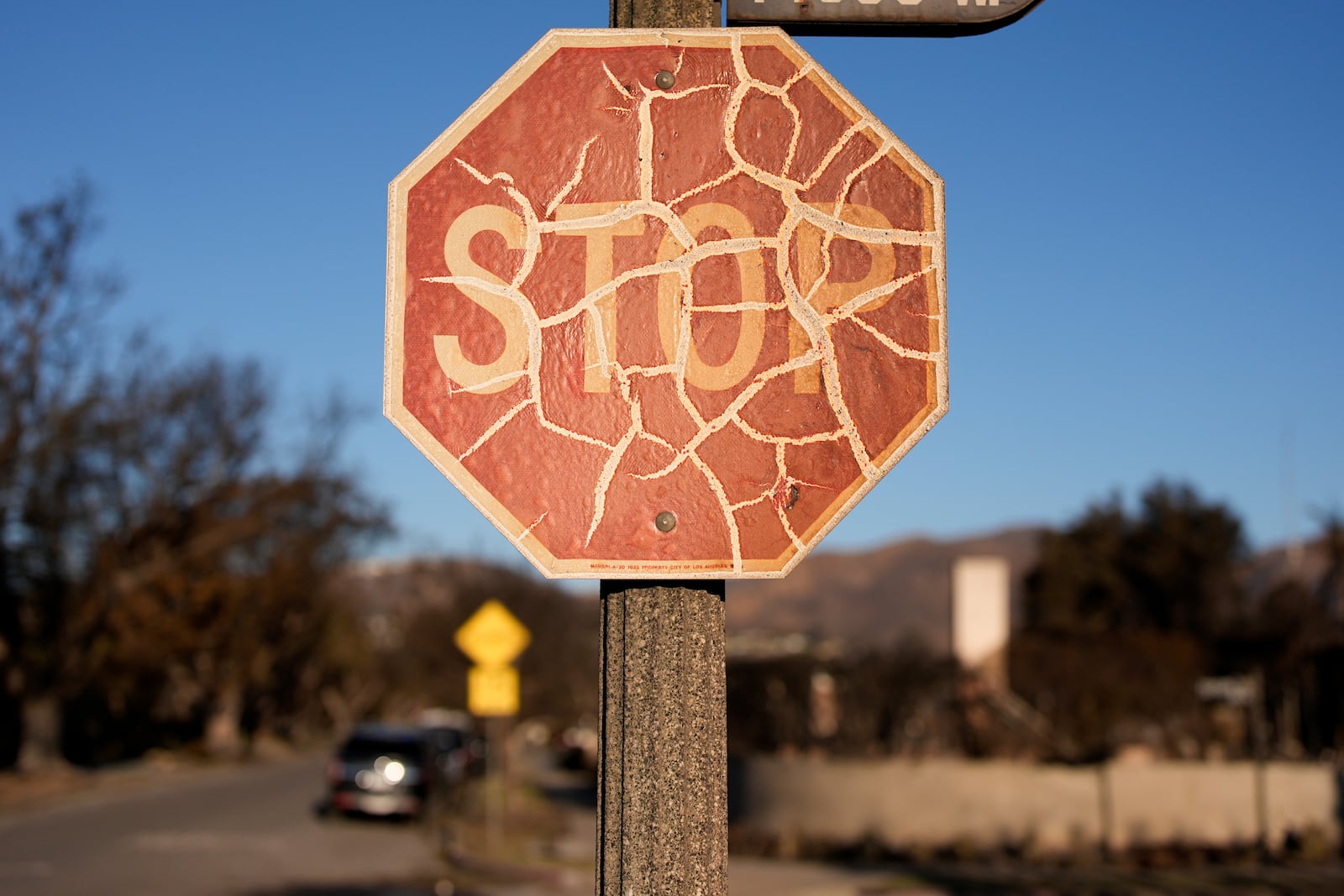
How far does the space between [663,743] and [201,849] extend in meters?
17.1

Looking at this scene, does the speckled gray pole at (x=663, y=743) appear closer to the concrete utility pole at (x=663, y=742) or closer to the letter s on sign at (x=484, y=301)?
the concrete utility pole at (x=663, y=742)

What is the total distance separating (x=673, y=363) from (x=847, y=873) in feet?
45.5

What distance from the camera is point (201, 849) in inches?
699

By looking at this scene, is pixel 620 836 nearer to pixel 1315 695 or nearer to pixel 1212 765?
pixel 1212 765

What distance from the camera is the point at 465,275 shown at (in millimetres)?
2398

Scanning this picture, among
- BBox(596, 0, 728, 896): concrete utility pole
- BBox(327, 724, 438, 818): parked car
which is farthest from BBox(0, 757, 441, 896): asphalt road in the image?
BBox(596, 0, 728, 896): concrete utility pole

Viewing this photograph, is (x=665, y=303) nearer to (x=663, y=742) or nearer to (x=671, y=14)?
(x=671, y=14)

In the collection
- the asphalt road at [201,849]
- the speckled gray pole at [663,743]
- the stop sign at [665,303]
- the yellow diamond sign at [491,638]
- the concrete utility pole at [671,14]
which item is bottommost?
the asphalt road at [201,849]

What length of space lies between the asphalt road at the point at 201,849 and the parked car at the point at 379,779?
34 centimetres

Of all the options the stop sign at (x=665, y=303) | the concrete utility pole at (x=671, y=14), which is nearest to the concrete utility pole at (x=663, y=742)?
the stop sign at (x=665, y=303)

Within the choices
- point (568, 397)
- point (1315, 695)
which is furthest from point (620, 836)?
point (1315, 695)

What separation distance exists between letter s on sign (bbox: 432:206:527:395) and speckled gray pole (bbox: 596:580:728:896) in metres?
0.43

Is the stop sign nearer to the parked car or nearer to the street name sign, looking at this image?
the street name sign

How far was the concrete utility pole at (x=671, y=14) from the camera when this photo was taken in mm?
2586
